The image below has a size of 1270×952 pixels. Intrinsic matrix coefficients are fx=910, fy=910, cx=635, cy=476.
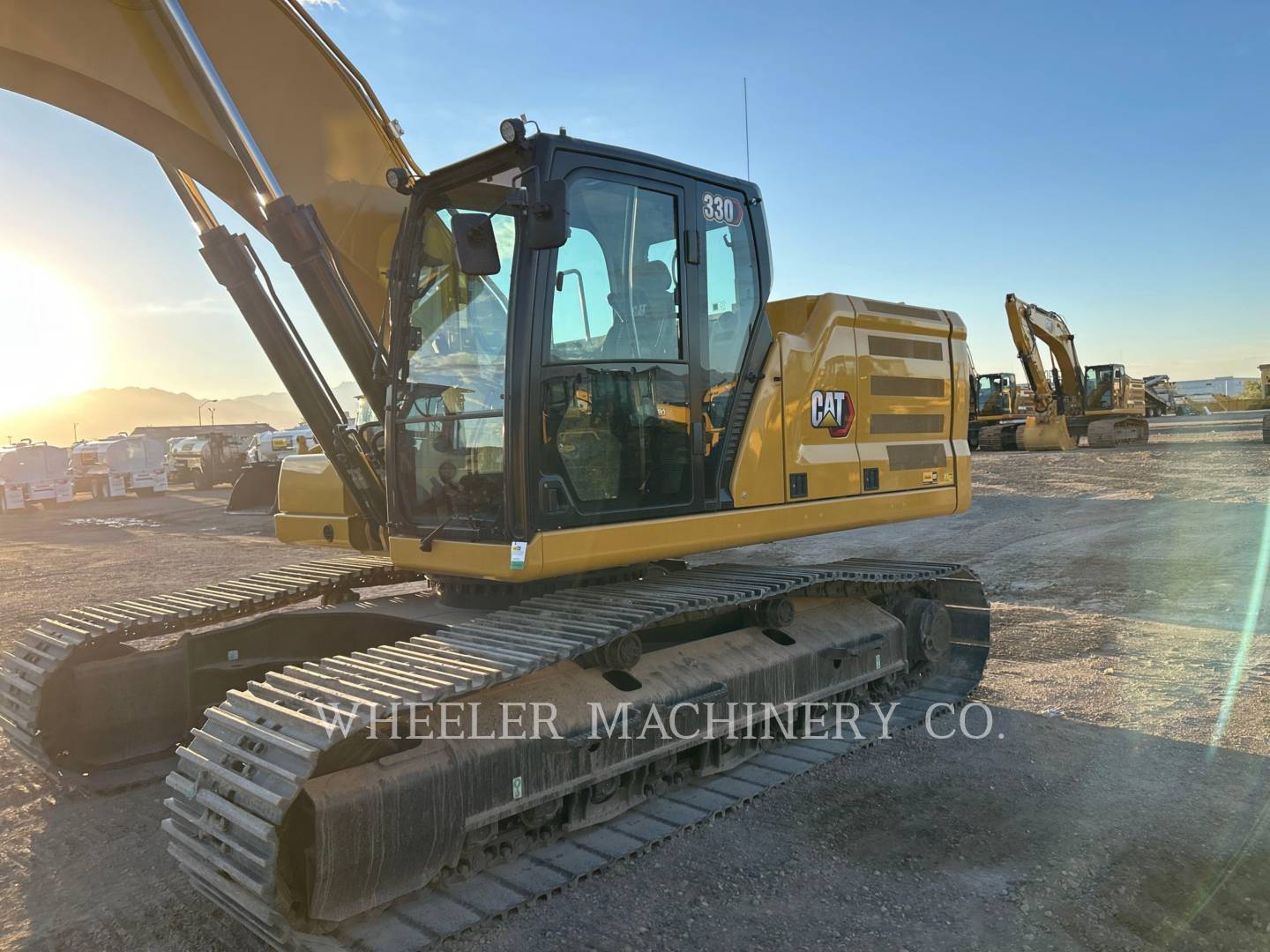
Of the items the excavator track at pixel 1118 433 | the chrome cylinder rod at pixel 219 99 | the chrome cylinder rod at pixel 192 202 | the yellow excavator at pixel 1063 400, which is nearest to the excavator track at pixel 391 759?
the chrome cylinder rod at pixel 219 99

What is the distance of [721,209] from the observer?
4.86m

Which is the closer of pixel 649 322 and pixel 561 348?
pixel 561 348

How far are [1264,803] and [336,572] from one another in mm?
5147

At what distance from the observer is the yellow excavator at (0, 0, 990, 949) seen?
332 cm

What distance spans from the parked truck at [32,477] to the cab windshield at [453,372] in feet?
104

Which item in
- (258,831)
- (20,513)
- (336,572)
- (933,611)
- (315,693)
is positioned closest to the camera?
(258,831)

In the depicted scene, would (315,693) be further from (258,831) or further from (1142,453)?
(1142,453)

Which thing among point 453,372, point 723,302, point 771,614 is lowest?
point 771,614

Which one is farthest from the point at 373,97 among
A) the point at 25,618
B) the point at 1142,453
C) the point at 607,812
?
the point at 1142,453

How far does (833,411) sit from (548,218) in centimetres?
241

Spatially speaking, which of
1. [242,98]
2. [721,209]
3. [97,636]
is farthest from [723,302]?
[97,636]

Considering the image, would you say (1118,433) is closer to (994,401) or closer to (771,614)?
(994,401)

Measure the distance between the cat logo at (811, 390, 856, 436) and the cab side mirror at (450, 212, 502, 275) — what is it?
2383 millimetres

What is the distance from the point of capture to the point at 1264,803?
14.3 ft
